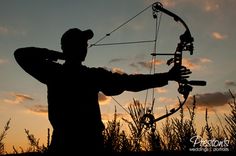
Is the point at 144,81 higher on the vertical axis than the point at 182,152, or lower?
higher

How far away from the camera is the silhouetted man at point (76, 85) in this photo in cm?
263

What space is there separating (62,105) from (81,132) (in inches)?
10.4

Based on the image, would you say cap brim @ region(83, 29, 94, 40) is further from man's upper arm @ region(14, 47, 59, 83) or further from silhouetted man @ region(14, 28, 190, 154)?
man's upper arm @ region(14, 47, 59, 83)

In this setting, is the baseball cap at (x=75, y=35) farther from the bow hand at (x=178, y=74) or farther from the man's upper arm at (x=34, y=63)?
the bow hand at (x=178, y=74)

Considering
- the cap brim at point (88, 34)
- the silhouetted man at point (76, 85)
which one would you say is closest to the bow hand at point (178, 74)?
the silhouetted man at point (76, 85)

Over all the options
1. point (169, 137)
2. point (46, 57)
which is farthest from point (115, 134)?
point (46, 57)

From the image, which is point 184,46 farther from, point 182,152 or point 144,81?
point 144,81

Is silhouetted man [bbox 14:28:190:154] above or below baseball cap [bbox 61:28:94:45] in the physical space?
below

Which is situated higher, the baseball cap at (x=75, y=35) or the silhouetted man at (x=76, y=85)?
the baseball cap at (x=75, y=35)

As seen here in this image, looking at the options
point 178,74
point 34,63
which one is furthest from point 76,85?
point 178,74

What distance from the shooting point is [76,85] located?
2.80 meters

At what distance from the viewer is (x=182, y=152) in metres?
3.82

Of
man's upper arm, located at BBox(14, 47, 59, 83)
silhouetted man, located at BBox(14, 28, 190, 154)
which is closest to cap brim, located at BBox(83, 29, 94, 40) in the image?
silhouetted man, located at BBox(14, 28, 190, 154)

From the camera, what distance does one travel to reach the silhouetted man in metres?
2.63
